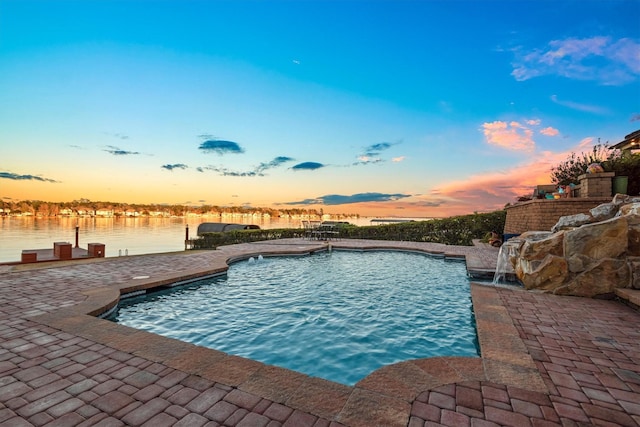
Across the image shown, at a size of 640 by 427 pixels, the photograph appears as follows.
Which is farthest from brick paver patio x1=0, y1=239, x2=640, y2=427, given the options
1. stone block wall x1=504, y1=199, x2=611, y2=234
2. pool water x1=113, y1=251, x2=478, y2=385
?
stone block wall x1=504, y1=199, x2=611, y2=234

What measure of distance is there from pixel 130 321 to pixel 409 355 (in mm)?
3983

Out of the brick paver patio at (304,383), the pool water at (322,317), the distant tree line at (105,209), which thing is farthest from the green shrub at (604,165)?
the distant tree line at (105,209)

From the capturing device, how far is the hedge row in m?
13.9

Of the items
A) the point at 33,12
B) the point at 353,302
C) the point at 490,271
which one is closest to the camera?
the point at 353,302

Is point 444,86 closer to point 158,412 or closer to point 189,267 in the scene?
point 189,267

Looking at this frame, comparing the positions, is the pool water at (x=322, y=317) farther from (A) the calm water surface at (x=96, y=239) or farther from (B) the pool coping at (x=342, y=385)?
(A) the calm water surface at (x=96, y=239)

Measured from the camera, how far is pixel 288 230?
58.1ft

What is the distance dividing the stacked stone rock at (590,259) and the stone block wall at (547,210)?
337cm

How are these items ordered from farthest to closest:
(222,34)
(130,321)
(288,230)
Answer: (288,230) → (222,34) → (130,321)

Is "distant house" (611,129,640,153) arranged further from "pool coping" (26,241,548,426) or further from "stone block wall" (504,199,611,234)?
"pool coping" (26,241,548,426)

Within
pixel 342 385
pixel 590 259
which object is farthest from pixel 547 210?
pixel 342 385

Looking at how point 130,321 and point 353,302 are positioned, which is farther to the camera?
point 353,302

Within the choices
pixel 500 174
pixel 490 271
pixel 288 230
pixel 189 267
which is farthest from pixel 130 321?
pixel 500 174

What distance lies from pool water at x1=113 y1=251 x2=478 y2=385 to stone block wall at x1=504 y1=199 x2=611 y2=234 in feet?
12.7
